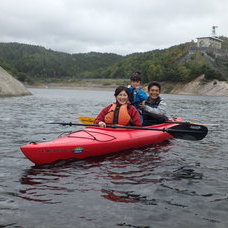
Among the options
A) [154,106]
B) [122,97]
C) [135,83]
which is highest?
[135,83]

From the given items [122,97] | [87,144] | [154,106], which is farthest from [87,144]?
[154,106]

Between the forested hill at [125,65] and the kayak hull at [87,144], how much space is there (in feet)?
242

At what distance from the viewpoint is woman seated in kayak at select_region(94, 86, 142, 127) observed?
8680 mm

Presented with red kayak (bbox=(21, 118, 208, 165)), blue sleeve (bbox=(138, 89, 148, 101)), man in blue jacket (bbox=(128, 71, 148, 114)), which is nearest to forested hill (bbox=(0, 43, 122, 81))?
man in blue jacket (bbox=(128, 71, 148, 114))

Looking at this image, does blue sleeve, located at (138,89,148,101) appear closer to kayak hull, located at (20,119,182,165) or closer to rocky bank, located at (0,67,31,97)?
kayak hull, located at (20,119,182,165)

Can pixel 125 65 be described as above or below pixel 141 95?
above

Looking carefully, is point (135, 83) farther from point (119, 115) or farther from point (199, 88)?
point (199, 88)

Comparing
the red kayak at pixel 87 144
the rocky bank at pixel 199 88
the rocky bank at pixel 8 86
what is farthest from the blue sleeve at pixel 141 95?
the rocky bank at pixel 199 88

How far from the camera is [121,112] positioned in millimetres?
8742

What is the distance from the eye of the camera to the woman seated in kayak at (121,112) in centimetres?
868

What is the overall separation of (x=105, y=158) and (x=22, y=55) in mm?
185611

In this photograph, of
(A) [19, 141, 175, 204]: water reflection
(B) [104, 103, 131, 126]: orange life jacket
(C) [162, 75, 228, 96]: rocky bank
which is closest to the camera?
(A) [19, 141, 175, 204]: water reflection

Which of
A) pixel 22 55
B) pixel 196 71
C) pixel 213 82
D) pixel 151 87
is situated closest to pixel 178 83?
pixel 196 71

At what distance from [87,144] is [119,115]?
5.68ft
